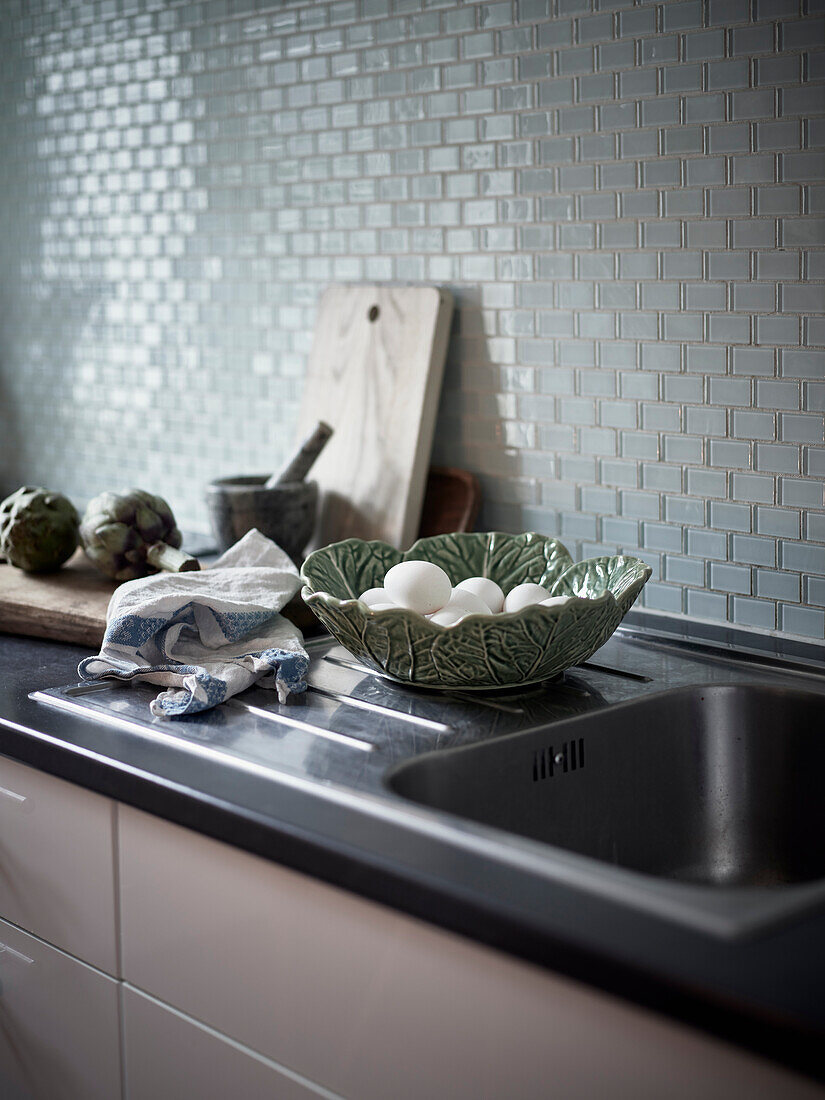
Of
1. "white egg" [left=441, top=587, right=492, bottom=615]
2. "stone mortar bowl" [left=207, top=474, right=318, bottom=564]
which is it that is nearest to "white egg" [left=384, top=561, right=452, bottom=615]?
"white egg" [left=441, top=587, right=492, bottom=615]

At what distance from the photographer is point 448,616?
3.83 ft

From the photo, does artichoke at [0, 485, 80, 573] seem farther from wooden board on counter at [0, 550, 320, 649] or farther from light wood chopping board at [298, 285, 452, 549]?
light wood chopping board at [298, 285, 452, 549]

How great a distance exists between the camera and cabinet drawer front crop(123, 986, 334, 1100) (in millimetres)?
941

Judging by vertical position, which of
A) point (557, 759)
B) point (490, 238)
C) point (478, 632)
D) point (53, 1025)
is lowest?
point (53, 1025)

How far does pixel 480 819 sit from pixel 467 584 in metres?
0.30

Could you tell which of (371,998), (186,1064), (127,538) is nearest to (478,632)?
(371,998)

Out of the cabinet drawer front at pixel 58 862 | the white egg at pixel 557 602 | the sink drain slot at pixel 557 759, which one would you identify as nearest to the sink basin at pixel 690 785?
the sink drain slot at pixel 557 759

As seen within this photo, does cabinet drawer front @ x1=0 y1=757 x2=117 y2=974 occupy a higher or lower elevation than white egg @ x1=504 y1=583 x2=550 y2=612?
lower

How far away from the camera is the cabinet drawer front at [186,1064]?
94 cm

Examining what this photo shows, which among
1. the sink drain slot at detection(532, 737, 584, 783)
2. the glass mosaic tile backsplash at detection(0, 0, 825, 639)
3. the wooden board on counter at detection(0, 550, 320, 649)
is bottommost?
the sink drain slot at detection(532, 737, 584, 783)

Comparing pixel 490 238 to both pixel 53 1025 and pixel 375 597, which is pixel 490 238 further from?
pixel 53 1025

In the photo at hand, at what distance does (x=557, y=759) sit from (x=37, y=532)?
89 centimetres

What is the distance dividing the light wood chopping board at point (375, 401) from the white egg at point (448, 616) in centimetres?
53

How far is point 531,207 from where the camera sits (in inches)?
62.6
